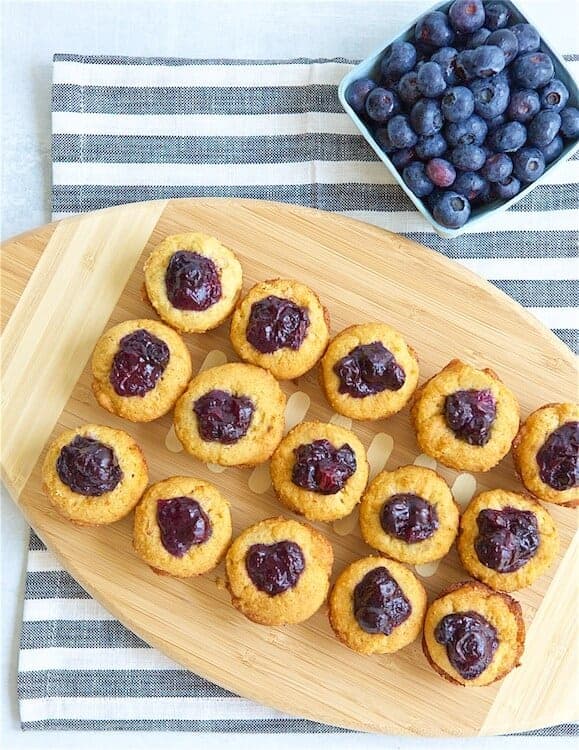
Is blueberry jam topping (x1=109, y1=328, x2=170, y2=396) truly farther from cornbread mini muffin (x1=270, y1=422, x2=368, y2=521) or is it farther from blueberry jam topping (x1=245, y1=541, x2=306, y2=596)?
blueberry jam topping (x1=245, y1=541, x2=306, y2=596)

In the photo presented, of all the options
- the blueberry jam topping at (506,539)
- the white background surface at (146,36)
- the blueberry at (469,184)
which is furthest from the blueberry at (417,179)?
the blueberry jam topping at (506,539)

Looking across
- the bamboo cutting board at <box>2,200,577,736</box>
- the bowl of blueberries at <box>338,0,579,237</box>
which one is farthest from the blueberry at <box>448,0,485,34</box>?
the bamboo cutting board at <box>2,200,577,736</box>

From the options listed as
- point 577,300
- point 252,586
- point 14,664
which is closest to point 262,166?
point 577,300

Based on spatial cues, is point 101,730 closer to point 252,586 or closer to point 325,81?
point 252,586

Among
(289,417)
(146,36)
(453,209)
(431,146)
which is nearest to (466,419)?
(289,417)

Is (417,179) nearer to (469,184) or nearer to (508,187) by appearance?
(469,184)
